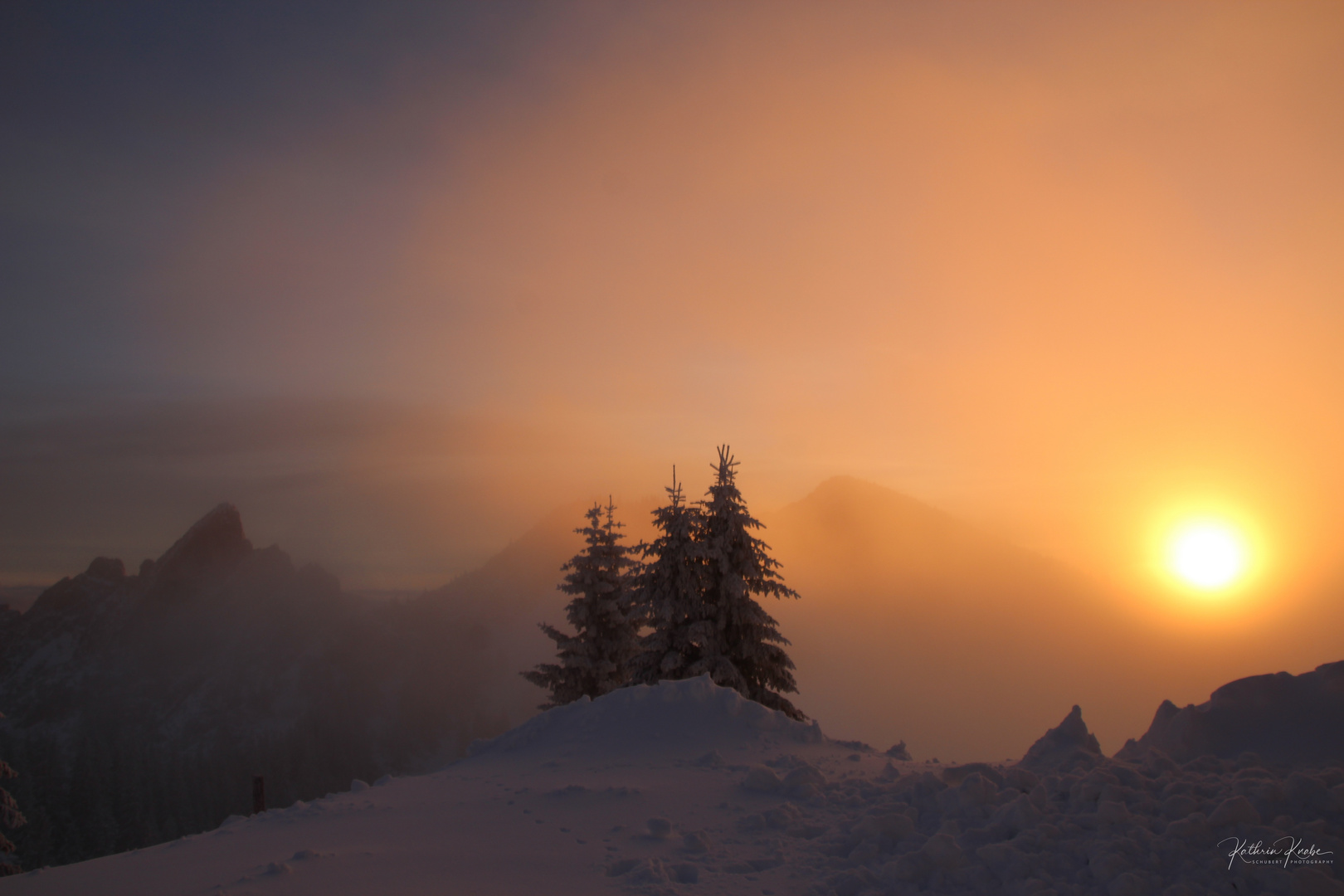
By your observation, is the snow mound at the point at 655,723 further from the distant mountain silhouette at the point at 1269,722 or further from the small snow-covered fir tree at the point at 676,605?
the small snow-covered fir tree at the point at 676,605

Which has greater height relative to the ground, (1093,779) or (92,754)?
(1093,779)

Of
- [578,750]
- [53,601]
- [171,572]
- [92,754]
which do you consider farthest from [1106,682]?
[53,601]

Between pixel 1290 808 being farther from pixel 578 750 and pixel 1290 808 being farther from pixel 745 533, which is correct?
pixel 745 533

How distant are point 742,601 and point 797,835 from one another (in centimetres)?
1277

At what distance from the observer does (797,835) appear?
6.68 m

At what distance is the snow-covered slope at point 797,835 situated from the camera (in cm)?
528

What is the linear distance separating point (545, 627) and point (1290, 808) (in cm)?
2385

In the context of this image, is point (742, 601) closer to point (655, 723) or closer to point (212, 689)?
point (655, 723)

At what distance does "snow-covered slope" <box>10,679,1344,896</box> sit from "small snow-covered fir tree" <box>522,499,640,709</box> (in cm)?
1619

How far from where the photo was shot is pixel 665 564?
1983cm

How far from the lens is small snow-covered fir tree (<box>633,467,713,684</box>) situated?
751 inches

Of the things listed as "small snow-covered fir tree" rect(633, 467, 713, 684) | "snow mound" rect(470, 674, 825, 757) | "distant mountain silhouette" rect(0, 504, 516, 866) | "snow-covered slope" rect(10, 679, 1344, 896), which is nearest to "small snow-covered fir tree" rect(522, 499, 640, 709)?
"small snow-covered fir tree" rect(633, 467, 713, 684)

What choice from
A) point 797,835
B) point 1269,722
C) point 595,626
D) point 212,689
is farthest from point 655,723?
point 212,689

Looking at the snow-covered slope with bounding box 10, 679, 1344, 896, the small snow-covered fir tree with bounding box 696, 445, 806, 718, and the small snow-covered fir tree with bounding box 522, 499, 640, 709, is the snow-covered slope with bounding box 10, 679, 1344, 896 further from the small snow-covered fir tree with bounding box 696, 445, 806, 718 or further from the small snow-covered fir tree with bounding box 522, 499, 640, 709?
the small snow-covered fir tree with bounding box 522, 499, 640, 709
